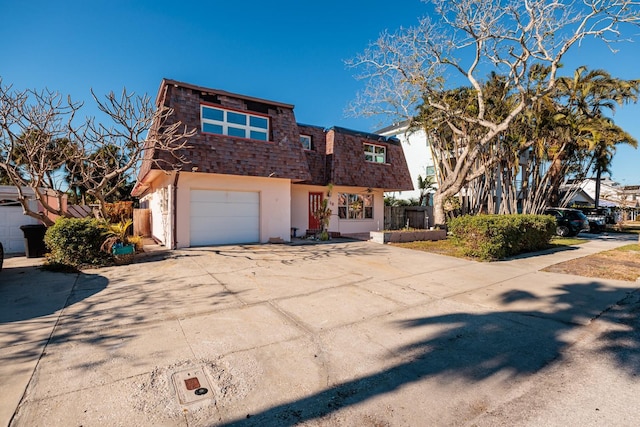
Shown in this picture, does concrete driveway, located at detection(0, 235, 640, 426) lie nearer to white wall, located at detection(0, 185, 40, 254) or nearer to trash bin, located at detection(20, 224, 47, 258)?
trash bin, located at detection(20, 224, 47, 258)

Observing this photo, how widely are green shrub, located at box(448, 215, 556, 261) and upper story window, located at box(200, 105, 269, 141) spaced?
8.19 m

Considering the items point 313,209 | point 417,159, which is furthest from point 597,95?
point 313,209

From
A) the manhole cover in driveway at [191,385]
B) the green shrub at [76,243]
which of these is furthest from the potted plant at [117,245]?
the manhole cover in driveway at [191,385]

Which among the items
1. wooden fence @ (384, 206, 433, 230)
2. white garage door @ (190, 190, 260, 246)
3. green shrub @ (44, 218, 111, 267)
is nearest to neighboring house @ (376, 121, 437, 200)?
wooden fence @ (384, 206, 433, 230)

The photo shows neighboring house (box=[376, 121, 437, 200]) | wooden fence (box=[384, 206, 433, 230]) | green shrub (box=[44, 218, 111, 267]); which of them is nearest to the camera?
green shrub (box=[44, 218, 111, 267])

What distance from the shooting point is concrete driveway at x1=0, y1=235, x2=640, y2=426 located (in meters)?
2.44

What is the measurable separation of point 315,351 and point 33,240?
35.1ft

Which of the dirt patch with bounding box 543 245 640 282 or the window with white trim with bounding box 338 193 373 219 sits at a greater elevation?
the window with white trim with bounding box 338 193 373 219

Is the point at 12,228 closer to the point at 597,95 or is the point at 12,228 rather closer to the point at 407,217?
the point at 407,217

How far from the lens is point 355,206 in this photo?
1723 centimetres

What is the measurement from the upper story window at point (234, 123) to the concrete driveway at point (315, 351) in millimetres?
6686

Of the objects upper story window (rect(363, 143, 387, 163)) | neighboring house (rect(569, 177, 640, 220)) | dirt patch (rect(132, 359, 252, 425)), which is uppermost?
upper story window (rect(363, 143, 387, 163))

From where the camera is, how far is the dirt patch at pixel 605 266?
→ 278 inches

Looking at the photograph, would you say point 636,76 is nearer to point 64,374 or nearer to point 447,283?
point 447,283
